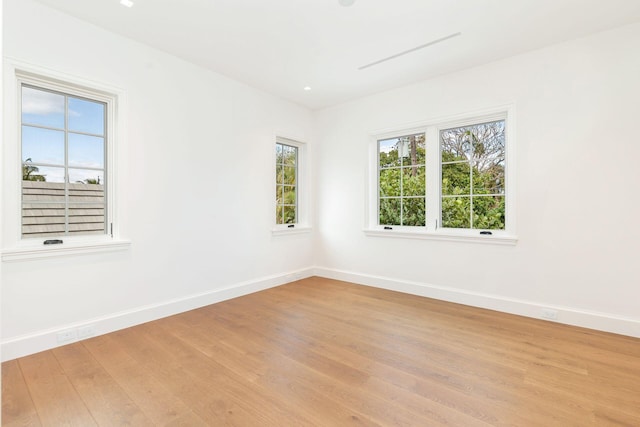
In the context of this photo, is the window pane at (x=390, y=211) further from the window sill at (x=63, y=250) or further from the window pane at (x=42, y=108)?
the window pane at (x=42, y=108)

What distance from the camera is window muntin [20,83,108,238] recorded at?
9.50ft

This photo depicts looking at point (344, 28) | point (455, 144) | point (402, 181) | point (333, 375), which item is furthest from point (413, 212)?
point (333, 375)

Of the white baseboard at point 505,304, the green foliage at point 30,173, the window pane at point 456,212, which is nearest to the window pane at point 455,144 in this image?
the window pane at point 456,212

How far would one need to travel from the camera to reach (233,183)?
4.37 metres

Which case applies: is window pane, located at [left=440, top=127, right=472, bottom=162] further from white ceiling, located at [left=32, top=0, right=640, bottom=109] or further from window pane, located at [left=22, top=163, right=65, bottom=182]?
window pane, located at [left=22, top=163, right=65, bottom=182]

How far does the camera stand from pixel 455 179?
168 inches

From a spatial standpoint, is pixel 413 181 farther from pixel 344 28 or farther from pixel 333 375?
pixel 333 375

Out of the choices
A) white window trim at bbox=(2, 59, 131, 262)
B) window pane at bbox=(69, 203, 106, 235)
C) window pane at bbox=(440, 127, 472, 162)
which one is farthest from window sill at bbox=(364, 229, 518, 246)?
window pane at bbox=(69, 203, 106, 235)

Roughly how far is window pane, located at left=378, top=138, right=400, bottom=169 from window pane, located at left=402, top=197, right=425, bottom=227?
0.60 meters

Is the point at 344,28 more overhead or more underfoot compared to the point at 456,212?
more overhead

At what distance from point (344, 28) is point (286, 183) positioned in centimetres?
262

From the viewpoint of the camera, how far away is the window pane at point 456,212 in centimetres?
416

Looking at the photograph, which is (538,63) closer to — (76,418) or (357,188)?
(357,188)

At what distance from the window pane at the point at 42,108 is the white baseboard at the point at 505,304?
399 centimetres
